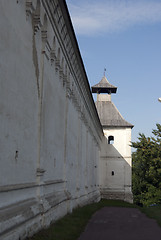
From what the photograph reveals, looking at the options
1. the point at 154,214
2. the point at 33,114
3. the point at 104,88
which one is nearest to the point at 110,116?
the point at 104,88

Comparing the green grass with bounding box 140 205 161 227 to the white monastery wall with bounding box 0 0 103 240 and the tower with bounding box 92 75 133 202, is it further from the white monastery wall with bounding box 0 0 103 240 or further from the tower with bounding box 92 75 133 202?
the tower with bounding box 92 75 133 202

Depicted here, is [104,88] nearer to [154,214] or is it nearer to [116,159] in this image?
[116,159]

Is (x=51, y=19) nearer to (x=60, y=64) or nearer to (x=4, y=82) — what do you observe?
(x=60, y=64)

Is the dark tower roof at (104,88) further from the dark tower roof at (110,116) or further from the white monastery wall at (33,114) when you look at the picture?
the white monastery wall at (33,114)

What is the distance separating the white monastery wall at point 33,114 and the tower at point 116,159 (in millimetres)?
26535

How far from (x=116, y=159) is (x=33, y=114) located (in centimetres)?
3328

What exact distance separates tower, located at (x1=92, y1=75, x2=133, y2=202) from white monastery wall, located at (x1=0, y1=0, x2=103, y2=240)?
26535mm

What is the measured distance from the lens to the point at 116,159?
137 feet

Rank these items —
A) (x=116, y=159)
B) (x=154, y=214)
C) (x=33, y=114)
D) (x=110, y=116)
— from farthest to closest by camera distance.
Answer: (x=110, y=116) → (x=116, y=159) → (x=154, y=214) → (x=33, y=114)

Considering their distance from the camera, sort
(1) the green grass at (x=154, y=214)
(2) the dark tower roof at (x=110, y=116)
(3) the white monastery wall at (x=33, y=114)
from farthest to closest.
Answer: (2) the dark tower roof at (x=110, y=116)
(1) the green grass at (x=154, y=214)
(3) the white monastery wall at (x=33, y=114)

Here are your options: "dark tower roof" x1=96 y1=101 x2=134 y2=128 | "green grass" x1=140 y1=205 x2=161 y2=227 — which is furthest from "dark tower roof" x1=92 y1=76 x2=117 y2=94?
"green grass" x1=140 y1=205 x2=161 y2=227

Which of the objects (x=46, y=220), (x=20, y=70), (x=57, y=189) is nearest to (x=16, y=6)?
(x=20, y=70)

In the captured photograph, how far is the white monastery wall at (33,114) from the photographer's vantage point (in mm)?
7047

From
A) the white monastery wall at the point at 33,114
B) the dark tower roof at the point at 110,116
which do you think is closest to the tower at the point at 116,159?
the dark tower roof at the point at 110,116
